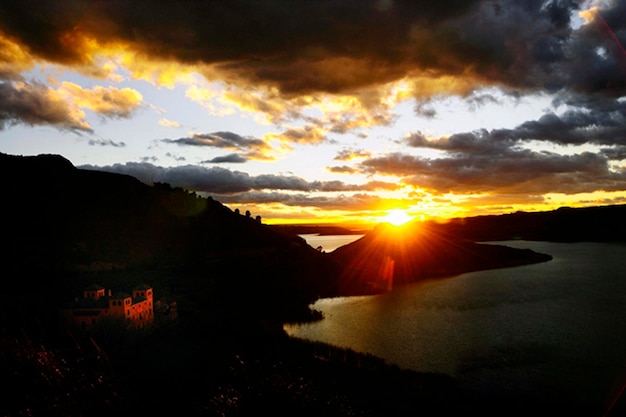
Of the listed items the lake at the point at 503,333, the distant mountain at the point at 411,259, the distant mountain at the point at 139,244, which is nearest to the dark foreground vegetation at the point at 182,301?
the distant mountain at the point at 139,244

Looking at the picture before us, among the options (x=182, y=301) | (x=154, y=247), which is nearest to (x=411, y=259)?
(x=154, y=247)

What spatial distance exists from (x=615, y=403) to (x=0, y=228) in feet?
374

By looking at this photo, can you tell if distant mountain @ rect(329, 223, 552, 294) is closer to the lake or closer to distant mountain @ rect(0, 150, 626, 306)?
distant mountain @ rect(0, 150, 626, 306)

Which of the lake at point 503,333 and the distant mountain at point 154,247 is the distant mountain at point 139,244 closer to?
the distant mountain at point 154,247

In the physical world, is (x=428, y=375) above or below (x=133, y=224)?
below

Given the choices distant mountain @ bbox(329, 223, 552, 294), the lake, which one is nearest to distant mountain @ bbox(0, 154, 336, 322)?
distant mountain @ bbox(329, 223, 552, 294)

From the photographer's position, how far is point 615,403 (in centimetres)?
3594

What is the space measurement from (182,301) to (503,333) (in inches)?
2131

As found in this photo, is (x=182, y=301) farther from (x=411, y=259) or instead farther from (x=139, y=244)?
(x=411, y=259)

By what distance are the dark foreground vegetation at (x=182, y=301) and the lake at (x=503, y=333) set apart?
4.91 meters

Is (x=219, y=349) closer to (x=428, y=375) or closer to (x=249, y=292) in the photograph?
(x=428, y=375)

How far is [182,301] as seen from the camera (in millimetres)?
75500

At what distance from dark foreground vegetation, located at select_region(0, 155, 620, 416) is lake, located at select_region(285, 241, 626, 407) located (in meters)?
4.91

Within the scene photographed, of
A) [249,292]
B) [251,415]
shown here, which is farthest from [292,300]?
[251,415]
